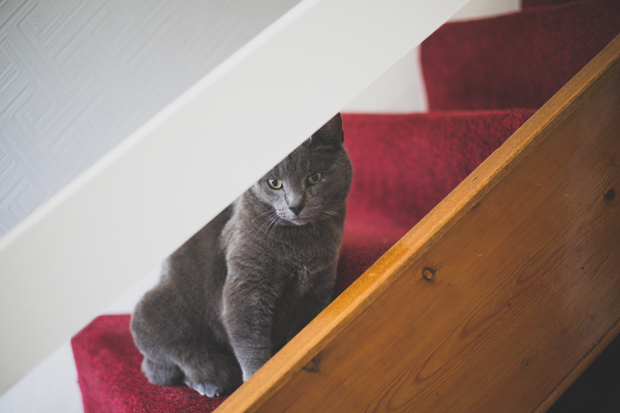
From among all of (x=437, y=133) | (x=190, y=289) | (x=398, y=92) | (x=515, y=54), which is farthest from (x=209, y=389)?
(x=398, y=92)

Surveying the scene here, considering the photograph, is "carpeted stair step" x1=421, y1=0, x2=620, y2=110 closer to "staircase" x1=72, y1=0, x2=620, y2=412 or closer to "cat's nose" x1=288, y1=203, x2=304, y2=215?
"staircase" x1=72, y1=0, x2=620, y2=412

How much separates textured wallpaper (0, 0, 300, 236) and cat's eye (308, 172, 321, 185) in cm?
31

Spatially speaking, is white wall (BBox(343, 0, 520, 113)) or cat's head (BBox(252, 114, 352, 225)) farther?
white wall (BBox(343, 0, 520, 113))

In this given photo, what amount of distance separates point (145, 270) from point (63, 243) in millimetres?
78

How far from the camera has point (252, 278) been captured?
941 millimetres

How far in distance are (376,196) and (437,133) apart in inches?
14.3

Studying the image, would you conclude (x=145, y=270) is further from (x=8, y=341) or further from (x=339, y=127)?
(x=339, y=127)

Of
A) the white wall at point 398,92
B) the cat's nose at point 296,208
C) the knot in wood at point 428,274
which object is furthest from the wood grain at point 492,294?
the white wall at point 398,92

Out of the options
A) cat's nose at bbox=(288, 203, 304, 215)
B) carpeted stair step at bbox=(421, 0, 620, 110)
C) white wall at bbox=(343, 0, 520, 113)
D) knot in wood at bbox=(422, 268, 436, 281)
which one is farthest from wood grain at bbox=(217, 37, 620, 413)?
white wall at bbox=(343, 0, 520, 113)

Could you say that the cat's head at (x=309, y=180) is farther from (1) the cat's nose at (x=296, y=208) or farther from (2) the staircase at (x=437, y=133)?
(2) the staircase at (x=437, y=133)

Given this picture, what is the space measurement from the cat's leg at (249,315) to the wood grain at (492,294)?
0.27 metres

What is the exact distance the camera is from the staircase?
108cm

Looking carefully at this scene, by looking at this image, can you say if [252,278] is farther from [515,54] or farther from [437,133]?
[515,54]

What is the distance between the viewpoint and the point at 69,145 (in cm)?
79
